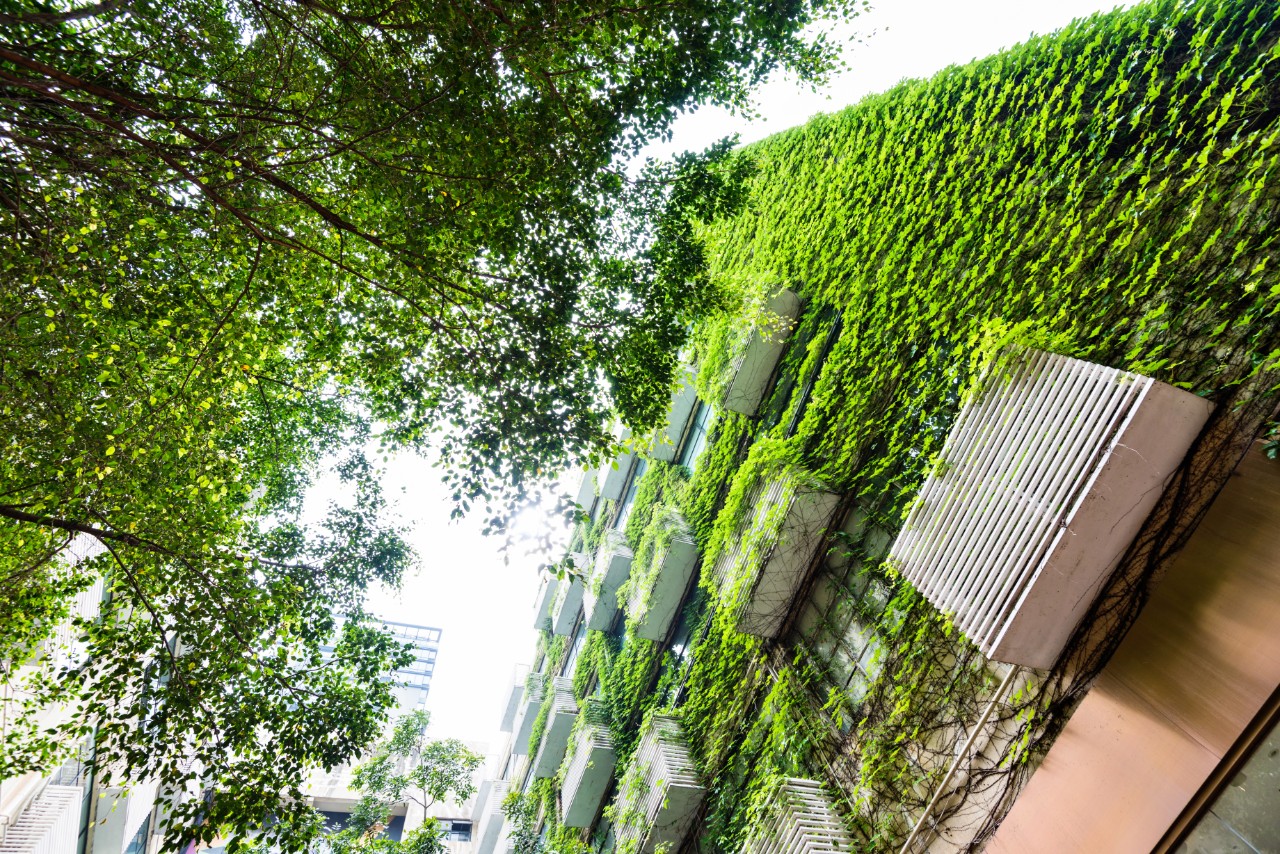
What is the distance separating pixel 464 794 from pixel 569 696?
258 inches

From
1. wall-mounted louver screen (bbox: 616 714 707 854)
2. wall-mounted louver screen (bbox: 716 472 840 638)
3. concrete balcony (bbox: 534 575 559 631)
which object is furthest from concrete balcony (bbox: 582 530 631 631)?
concrete balcony (bbox: 534 575 559 631)

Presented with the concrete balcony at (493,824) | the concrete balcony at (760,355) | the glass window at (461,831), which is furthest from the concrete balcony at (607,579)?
the glass window at (461,831)

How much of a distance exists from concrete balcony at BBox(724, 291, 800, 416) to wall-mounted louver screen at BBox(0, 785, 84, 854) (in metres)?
14.9

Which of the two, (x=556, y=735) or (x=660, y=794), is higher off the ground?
(x=660, y=794)

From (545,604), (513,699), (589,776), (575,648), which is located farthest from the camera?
(513,699)

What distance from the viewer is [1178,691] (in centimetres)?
293

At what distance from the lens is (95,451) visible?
584 cm

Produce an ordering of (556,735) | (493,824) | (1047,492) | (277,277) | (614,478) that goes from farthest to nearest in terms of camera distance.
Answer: (493,824) → (614,478) → (556,735) → (277,277) → (1047,492)

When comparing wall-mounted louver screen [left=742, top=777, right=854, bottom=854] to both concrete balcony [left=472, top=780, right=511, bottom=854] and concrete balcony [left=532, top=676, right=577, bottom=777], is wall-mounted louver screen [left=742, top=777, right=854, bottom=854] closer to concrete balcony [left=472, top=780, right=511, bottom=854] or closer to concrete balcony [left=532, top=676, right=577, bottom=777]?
concrete balcony [left=532, top=676, right=577, bottom=777]

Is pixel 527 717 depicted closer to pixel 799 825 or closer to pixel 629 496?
pixel 629 496

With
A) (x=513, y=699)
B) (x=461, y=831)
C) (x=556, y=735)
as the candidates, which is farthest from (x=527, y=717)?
(x=461, y=831)

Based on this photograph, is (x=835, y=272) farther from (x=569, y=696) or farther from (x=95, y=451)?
(x=569, y=696)

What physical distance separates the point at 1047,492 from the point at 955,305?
2.23m

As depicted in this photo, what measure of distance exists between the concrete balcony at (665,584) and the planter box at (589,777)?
8.10 ft
